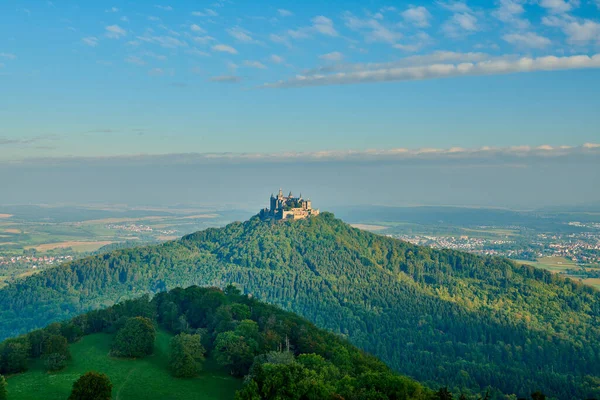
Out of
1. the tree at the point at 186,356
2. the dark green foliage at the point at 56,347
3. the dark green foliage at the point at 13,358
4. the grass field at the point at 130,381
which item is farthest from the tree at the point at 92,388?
the dark green foliage at the point at 13,358

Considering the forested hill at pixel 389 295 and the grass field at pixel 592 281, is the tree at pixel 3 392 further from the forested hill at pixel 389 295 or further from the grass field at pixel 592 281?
the grass field at pixel 592 281

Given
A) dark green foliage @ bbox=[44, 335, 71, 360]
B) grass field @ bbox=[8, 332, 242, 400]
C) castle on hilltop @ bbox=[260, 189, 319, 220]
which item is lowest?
grass field @ bbox=[8, 332, 242, 400]

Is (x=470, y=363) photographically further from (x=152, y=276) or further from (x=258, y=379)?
(x=152, y=276)

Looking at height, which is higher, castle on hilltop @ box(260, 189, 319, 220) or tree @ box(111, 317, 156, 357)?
castle on hilltop @ box(260, 189, 319, 220)

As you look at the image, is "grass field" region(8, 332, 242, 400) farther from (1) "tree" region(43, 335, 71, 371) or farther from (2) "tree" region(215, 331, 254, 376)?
(2) "tree" region(215, 331, 254, 376)

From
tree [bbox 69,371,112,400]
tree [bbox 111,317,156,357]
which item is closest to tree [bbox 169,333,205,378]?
tree [bbox 111,317,156,357]

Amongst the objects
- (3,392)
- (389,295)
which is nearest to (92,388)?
(3,392)
